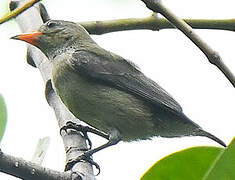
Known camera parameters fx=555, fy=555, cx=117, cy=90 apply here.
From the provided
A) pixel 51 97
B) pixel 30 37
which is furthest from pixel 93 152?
pixel 30 37

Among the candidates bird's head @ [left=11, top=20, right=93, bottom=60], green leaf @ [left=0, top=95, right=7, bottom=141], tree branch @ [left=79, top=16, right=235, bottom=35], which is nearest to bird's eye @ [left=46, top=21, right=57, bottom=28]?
bird's head @ [left=11, top=20, right=93, bottom=60]

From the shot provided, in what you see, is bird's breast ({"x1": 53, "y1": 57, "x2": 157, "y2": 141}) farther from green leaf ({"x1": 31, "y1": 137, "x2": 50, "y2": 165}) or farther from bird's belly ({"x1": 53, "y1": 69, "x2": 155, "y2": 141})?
green leaf ({"x1": 31, "y1": 137, "x2": 50, "y2": 165})

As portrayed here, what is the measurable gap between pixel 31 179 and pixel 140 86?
2.42 meters

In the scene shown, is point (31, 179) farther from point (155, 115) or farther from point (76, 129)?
point (155, 115)

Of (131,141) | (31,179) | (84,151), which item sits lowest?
(131,141)

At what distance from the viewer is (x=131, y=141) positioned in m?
3.96

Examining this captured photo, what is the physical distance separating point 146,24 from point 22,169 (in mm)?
1574

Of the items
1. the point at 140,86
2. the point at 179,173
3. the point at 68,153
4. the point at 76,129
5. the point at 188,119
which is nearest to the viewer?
the point at 179,173

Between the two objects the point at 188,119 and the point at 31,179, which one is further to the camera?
the point at 188,119

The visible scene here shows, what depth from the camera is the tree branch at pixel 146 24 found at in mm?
2567

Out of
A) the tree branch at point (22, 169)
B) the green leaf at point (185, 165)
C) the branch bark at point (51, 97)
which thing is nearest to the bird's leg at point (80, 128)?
the branch bark at point (51, 97)

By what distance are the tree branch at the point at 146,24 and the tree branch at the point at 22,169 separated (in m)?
1.17

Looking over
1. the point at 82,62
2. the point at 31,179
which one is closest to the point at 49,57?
the point at 82,62

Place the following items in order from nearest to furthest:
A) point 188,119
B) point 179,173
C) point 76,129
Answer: point 179,173 < point 76,129 < point 188,119
